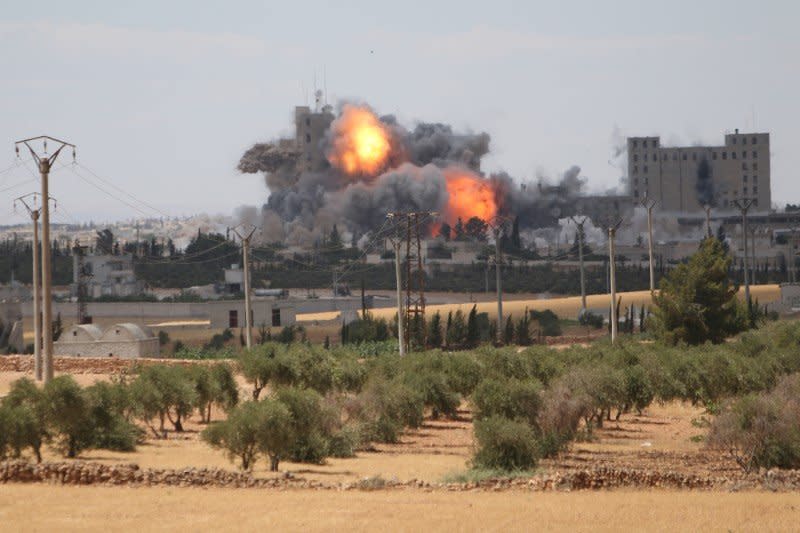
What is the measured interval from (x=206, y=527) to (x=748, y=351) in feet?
122

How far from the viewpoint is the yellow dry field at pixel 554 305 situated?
98500 mm

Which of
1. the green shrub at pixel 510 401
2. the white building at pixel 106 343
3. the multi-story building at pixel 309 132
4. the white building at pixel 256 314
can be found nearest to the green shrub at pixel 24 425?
the green shrub at pixel 510 401

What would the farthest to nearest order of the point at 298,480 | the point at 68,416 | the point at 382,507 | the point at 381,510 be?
the point at 68,416
the point at 298,480
the point at 382,507
the point at 381,510

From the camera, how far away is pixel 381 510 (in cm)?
2920

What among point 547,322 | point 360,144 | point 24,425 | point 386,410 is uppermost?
point 360,144

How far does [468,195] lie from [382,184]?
1152cm

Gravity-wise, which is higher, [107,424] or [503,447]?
[107,424]

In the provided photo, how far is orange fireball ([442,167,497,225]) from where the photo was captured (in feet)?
568

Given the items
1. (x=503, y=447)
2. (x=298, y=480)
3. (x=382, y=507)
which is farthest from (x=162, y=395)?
(x=382, y=507)

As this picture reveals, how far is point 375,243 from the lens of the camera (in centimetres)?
15200

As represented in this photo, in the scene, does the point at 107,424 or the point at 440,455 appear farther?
the point at 440,455

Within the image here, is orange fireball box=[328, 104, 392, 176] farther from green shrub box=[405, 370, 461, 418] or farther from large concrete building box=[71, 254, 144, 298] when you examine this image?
green shrub box=[405, 370, 461, 418]

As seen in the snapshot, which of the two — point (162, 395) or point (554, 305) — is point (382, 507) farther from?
point (554, 305)

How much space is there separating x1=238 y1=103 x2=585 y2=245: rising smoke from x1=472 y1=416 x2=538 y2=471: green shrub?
123487 millimetres
